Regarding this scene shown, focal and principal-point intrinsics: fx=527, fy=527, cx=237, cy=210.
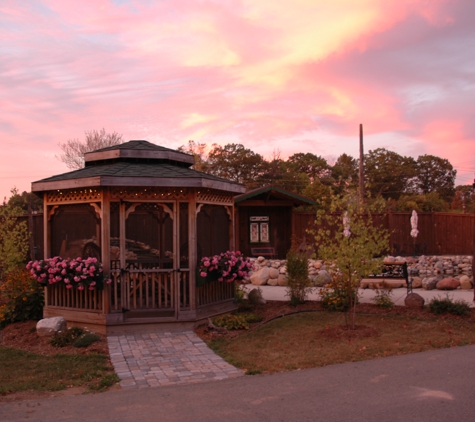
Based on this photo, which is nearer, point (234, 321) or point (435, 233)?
point (234, 321)

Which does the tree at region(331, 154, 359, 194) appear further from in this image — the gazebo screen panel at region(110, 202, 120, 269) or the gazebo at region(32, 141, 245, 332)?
the gazebo at region(32, 141, 245, 332)

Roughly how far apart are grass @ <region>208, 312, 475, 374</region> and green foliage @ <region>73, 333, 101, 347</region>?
184cm

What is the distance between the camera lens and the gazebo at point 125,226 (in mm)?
9094

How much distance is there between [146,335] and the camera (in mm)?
8945

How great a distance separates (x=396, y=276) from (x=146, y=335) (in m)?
6.57

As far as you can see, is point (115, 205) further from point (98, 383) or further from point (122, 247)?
point (98, 383)

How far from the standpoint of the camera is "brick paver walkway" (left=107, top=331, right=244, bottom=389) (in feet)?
20.9

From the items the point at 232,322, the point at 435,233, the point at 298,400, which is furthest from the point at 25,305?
the point at 435,233

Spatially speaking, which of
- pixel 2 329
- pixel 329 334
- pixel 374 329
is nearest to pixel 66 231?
pixel 2 329

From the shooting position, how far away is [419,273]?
52.8ft

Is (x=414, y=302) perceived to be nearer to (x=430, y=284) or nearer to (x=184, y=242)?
(x=430, y=284)

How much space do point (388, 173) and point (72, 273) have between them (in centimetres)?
4358

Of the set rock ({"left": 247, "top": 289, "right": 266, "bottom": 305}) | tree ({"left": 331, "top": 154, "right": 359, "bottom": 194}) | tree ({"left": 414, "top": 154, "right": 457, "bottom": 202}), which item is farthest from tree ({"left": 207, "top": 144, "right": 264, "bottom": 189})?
rock ({"left": 247, "top": 289, "right": 266, "bottom": 305})

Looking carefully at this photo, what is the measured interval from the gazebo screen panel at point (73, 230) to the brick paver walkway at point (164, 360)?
7.69 ft
